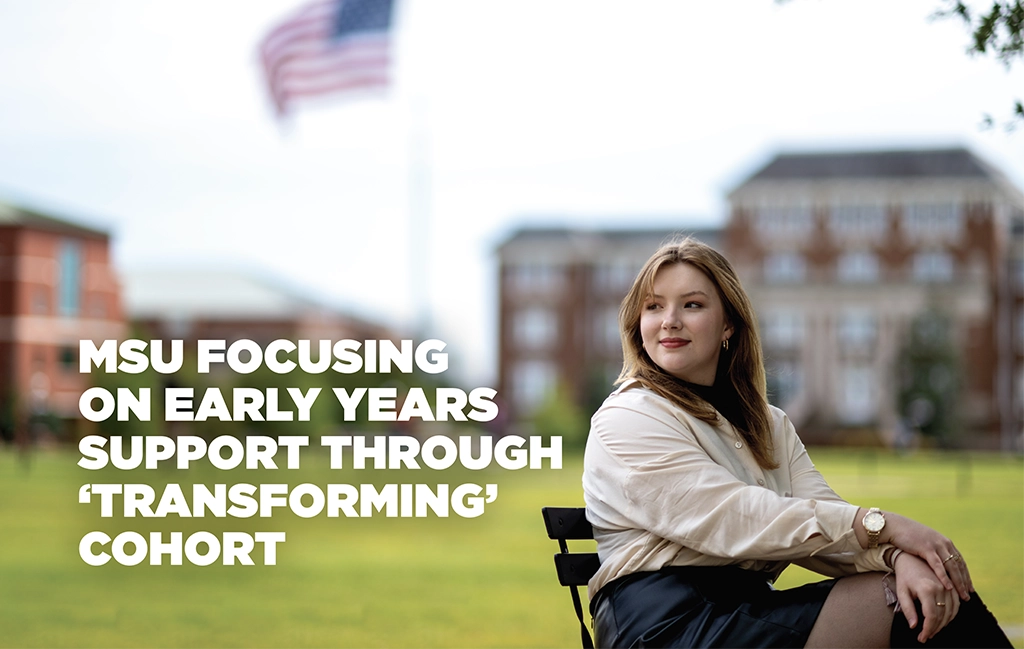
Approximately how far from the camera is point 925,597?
10.1 ft

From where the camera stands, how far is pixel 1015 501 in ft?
78.9

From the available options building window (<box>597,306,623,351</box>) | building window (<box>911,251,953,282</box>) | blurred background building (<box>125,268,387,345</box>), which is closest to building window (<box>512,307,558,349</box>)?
building window (<box>597,306,623,351</box>)

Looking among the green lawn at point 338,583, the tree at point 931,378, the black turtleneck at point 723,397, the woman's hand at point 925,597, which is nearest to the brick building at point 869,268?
the tree at point 931,378

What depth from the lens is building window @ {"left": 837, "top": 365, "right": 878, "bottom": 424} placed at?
6222 cm

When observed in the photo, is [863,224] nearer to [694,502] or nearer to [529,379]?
[529,379]

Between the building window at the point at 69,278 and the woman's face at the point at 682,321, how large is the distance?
67567mm

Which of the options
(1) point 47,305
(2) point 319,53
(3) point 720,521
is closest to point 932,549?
(3) point 720,521

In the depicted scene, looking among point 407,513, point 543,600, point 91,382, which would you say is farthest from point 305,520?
point 91,382

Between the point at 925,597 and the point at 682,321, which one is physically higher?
the point at 682,321

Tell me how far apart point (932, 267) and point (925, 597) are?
62.8 m

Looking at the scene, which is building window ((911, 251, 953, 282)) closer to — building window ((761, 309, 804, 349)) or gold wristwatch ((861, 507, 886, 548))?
building window ((761, 309, 804, 349))

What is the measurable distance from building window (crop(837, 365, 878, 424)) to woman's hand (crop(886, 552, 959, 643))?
60.8 metres

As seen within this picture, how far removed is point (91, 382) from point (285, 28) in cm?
3569

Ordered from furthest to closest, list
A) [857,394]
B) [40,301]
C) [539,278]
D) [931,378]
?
[539,278] < [40,301] < [857,394] < [931,378]
